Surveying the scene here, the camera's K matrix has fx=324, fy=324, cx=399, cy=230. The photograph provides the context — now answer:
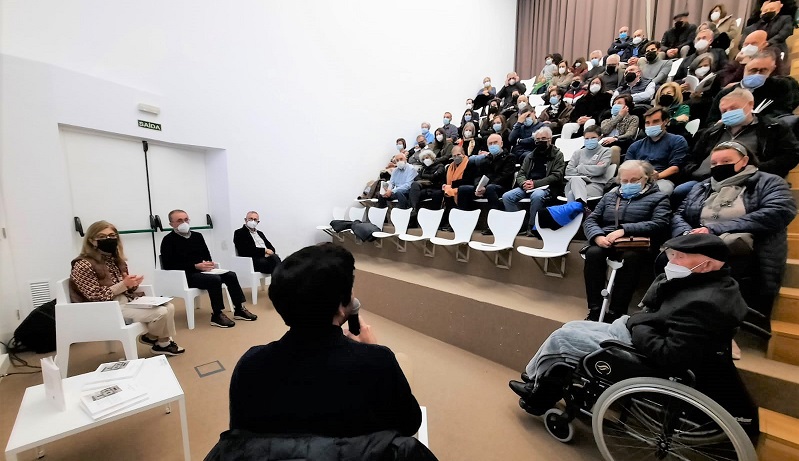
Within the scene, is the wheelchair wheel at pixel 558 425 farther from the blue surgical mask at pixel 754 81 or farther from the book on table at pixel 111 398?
the blue surgical mask at pixel 754 81

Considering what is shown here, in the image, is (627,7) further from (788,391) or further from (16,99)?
(16,99)

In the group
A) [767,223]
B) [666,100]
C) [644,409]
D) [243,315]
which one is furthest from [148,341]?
[666,100]

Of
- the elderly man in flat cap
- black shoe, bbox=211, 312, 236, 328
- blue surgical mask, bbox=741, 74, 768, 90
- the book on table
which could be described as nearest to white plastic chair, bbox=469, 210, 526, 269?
the elderly man in flat cap

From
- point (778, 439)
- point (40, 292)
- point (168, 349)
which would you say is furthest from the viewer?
point (40, 292)

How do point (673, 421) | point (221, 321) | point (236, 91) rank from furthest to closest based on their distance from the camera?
point (236, 91) < point (221, 321) < point (673, 421)

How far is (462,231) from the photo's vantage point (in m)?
3.60

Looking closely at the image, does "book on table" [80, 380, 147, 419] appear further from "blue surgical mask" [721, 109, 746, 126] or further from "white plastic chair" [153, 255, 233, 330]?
"blue surgical mask" [721, 109, 746, 126]

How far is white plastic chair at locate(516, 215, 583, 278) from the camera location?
8.99 feet

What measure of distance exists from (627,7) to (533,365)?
27.3ft

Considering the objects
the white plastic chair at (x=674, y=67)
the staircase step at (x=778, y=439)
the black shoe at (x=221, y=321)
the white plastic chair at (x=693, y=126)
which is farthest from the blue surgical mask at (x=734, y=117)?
the black shoe at (x=221, y=321)

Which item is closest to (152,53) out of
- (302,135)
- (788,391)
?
(302,135)

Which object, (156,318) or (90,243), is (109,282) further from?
(156,318)

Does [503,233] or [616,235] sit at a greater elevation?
[616,235]

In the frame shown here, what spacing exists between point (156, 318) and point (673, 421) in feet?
10.3
